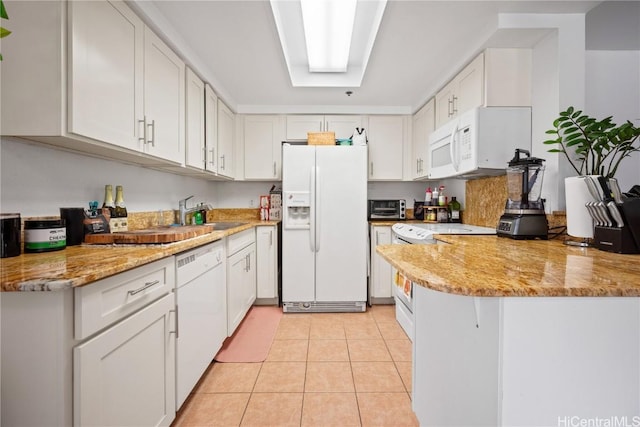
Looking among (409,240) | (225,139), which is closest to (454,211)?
(409,240)

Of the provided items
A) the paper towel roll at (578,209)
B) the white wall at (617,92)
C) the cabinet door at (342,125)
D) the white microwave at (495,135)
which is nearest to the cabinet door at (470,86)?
the white microwave at (495,135)

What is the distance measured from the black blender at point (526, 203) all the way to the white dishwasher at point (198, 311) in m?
1.81

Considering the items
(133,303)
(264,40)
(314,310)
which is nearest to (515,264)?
(133,303)

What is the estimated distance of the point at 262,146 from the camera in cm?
344

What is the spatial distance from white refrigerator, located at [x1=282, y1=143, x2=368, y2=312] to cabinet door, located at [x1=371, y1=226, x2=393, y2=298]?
0.19m

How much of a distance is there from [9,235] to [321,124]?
2851mm

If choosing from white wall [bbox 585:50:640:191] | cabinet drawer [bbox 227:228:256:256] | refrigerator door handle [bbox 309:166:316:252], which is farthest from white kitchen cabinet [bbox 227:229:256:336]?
white wall [bbox 585:50:640:191]

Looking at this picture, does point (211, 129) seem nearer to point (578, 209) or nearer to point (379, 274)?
point (379, 274)

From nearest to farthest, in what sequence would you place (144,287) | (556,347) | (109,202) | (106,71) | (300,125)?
1. (556,347)
2. (144,287)
3. (106,71)
4. (109,202)
5. (300,125)

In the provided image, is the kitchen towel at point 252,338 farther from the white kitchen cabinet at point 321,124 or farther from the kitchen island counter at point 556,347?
the white kitchen cabinet at point 321,124

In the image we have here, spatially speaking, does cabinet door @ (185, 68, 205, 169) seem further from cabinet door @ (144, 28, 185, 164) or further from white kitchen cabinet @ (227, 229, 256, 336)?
white kitchen cabinet @ (227, 229, 256, 336)

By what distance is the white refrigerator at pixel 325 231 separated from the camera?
9.76 ft

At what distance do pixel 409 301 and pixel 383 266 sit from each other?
35.0 inches

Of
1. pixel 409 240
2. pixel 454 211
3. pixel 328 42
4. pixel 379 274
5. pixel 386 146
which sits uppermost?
pixel 328 42
